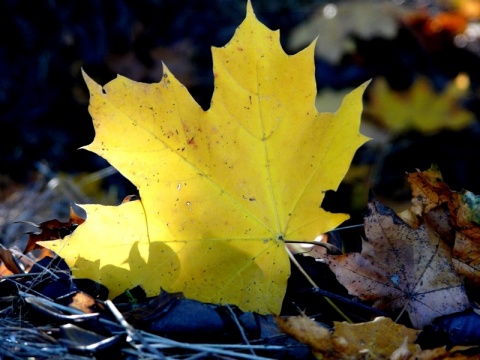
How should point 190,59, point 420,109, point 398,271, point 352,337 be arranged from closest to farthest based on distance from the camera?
1. point 352,337
2. point 398,271
3. point 420,109
4. point 190,59

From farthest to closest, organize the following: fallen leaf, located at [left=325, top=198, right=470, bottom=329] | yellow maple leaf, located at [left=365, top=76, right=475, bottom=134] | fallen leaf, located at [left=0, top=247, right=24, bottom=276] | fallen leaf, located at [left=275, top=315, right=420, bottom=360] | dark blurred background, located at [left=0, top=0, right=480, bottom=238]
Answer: yellow maple leaf, located at [left=365, top=76, right=475, bottom=134] < dark blurred background, located at [left=0, top=0, right=480, bottom=238] < fallen leaf, located at [left=0, top=247, right=24, bottom=276] < fallen leaf, located at [left=325, top=198, right=470, bottom=329] < fallen leaf, located at [left=275, top=315, right=420, bottom=360]

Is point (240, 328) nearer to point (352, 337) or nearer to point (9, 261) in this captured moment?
point (352, 337)

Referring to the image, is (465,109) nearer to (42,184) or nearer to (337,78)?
(337,78)

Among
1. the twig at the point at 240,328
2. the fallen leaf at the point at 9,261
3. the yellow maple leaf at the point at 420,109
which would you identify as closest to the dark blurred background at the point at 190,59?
the yellow maple leaf at the point at 420,109

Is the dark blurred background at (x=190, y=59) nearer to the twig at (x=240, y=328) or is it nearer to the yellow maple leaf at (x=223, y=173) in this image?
the yellow maple leaf at (x=223, y=173)

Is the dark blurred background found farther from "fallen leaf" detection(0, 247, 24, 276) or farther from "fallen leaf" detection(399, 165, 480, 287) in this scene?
"fallen leaf" detection(399, 165, 480, 287)

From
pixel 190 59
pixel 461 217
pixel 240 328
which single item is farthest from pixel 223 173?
pixel 190 59

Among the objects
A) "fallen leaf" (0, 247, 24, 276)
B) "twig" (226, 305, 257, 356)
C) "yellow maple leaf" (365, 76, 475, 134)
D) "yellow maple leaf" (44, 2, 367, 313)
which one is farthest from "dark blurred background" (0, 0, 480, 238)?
"twig" (226, 305, 257, 356)
